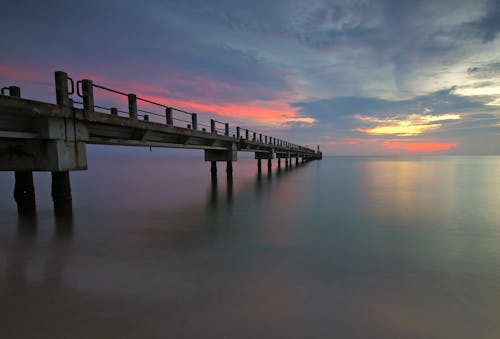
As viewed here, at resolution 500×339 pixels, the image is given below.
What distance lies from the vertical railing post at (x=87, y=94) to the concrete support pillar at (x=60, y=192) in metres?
3.03

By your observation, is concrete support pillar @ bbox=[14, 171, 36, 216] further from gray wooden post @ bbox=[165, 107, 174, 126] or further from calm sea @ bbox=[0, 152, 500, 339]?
gray wooden post @ bbox=[165, 107, 174, 126]

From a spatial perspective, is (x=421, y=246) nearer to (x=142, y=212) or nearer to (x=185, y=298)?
(x=185, y=298)

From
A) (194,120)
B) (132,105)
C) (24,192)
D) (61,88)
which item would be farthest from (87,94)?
(24,192)

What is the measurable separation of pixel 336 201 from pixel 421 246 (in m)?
8.26

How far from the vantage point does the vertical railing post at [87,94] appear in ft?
28.6

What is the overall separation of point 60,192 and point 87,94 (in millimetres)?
4306

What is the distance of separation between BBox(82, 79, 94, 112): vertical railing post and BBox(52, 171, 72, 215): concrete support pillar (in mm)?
3031

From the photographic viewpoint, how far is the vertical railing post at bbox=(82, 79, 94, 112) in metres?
8.73

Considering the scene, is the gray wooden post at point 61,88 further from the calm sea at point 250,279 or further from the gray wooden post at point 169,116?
the gray wooden post at point 169,116

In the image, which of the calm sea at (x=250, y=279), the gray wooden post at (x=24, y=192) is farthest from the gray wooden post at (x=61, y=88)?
the gray wooden post at (x=24, y=192)

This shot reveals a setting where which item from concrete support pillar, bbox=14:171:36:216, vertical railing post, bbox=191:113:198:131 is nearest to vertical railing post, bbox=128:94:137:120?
vertical railing post, bbox=191:113:198:131

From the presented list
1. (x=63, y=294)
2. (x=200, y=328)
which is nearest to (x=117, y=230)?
(x=63, y=294)

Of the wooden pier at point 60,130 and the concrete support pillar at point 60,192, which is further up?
the wooden pier at point 60,130

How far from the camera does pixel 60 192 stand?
9.97 meters
